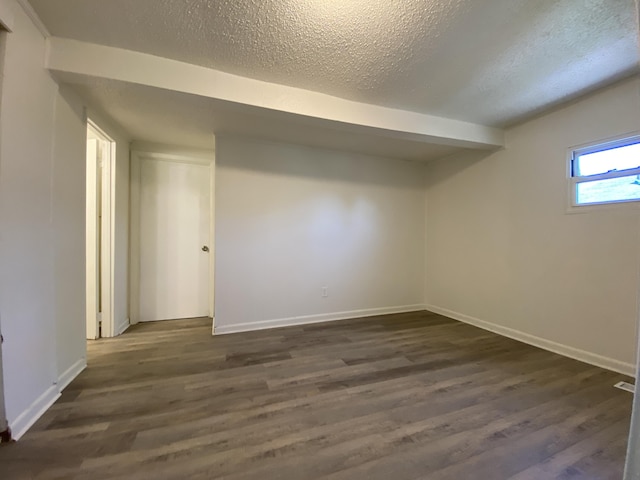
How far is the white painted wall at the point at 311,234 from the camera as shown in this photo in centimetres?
324

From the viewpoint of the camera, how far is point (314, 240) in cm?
366

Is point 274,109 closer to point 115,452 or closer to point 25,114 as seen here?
point 25,114

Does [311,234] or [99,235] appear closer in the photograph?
[99,235]

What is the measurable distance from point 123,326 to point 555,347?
4.79 meters

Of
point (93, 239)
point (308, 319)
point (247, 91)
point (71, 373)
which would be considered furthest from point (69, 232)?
point (308, 319)

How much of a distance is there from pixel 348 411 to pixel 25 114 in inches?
105

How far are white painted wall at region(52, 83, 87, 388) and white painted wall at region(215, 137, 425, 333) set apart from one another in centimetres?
121

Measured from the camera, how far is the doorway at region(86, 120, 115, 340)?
2859 millimetres

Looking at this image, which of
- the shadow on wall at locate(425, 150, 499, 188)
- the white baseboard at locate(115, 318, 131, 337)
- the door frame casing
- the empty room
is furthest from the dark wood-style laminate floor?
the shadow on wall at locate(425, 150, 499, 188)

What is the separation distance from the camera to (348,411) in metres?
1.77

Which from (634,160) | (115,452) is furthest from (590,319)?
(115,452)

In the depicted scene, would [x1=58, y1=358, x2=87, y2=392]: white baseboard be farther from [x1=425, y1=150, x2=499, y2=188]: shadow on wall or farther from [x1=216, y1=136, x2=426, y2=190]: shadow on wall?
[x1=425, y1=150, x2=499, y2=188]: shadow on wall

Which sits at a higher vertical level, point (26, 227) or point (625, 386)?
point (26, 227)

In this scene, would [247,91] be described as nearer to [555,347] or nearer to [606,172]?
[606,172]
